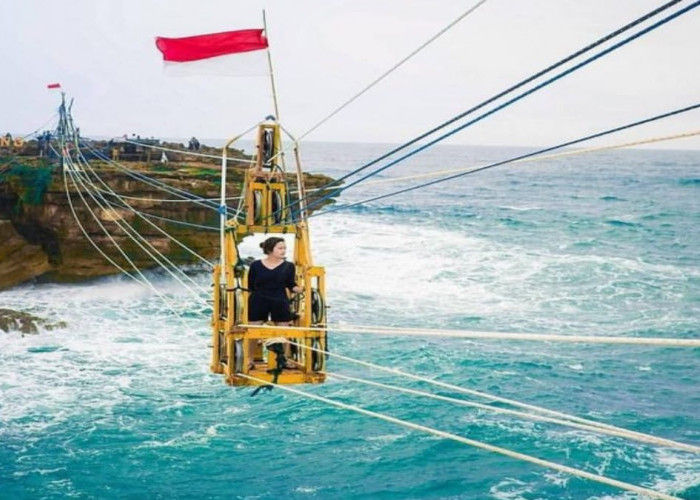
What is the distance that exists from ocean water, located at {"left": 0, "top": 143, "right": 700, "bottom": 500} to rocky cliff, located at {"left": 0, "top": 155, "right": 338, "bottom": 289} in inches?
45.7

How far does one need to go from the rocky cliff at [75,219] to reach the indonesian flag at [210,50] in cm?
1907

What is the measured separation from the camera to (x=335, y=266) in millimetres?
39719

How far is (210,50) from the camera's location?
13508mm

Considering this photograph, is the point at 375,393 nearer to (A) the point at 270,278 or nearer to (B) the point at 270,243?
(A) the point at 270,278

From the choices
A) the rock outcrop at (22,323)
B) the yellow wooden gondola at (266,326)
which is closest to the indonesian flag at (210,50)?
the yellow wooden gondola at (266,326)

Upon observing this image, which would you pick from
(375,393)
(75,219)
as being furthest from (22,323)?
(375,393)

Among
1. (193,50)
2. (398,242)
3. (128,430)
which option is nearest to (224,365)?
(193,50)

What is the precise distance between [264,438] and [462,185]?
302 feet

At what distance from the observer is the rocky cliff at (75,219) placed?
3297cm

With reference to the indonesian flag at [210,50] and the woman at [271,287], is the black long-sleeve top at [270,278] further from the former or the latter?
the indonesian flag at [210,50]

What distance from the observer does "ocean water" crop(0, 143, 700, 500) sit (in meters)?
17.1

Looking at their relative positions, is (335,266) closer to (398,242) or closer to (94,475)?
(398,242)

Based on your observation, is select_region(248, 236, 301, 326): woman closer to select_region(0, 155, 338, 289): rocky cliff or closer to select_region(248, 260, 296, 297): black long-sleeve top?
select_region(248, 260, 296, 297): black long-sleeve top

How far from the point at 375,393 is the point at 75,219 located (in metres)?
17.8
